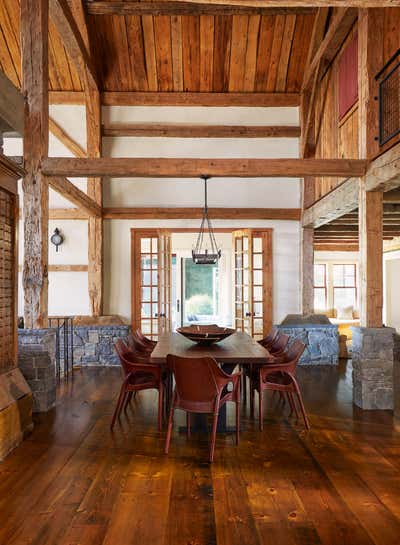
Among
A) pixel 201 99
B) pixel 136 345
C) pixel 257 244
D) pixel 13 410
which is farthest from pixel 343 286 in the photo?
pixel 13 410

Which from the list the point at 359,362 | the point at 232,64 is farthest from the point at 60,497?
the point at 232,64

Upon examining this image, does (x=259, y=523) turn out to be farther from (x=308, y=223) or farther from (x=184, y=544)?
(x=308, y=223)

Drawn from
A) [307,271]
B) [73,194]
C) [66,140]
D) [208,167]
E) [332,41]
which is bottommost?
[307,271]

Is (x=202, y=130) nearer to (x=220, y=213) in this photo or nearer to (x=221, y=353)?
(x=220, y=213)

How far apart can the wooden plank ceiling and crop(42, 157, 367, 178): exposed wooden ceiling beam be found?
3379mm

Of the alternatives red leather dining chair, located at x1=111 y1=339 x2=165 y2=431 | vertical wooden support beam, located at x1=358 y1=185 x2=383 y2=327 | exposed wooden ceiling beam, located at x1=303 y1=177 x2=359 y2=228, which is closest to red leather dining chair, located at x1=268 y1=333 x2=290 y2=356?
vertical wooden support beam, located at x1=358 y1=185 x2=383 y2=327

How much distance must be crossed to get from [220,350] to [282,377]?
0.72 meters

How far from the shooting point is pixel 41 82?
184 inches

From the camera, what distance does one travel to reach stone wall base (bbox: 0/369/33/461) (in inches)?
138

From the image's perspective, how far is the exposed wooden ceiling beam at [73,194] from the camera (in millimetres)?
5112

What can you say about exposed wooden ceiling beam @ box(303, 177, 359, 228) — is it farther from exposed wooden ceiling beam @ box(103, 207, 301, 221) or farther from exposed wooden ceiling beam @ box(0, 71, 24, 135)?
exposed wooden ceiling beam @ box(0, 71, 24, 135)

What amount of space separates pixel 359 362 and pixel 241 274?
3381mm

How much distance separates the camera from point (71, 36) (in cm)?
614

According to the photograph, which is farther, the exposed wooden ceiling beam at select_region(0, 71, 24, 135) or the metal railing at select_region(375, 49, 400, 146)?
the metal railing at select_region(375, 49, 400, 146)
